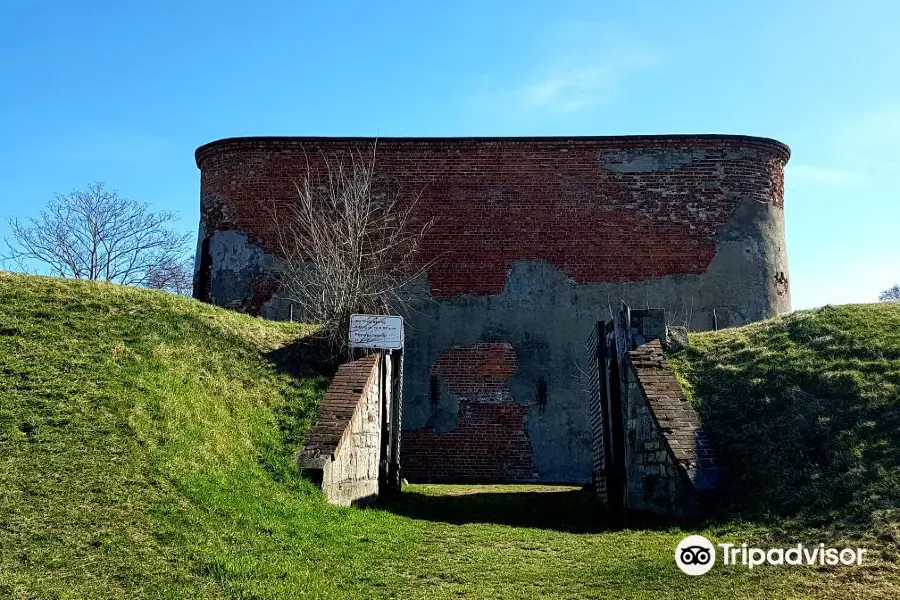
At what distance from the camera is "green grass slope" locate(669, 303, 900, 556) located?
7230 mm

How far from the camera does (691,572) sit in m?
6.32

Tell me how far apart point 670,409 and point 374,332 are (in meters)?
4.26

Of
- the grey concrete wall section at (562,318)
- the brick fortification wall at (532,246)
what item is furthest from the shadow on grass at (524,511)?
the brick fortification wall at (532,246)

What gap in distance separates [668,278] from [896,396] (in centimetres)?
660

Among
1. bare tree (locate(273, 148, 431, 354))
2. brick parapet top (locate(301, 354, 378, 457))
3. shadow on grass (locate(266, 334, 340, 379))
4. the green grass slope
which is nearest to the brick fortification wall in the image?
bare tree (locate(273, 148, 431, 354))

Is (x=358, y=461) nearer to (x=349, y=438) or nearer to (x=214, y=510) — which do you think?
(x=349, y=438)

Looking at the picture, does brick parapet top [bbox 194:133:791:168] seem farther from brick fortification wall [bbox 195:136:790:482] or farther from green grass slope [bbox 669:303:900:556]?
green grass slope [bbox 669:303:900:556]

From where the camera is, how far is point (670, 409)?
30.5 ft

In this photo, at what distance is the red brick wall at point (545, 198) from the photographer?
49.2 ft

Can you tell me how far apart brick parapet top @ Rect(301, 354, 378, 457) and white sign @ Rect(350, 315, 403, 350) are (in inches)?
10.6

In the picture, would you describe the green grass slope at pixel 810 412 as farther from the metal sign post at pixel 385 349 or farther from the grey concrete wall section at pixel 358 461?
the grey concrete wall section at pixel 358 461

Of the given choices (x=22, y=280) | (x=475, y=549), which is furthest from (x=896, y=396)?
(x=22, y=280)

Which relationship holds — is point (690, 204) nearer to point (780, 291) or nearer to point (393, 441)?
point (780, 291)

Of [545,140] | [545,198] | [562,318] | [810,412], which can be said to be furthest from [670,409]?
[545,140]
